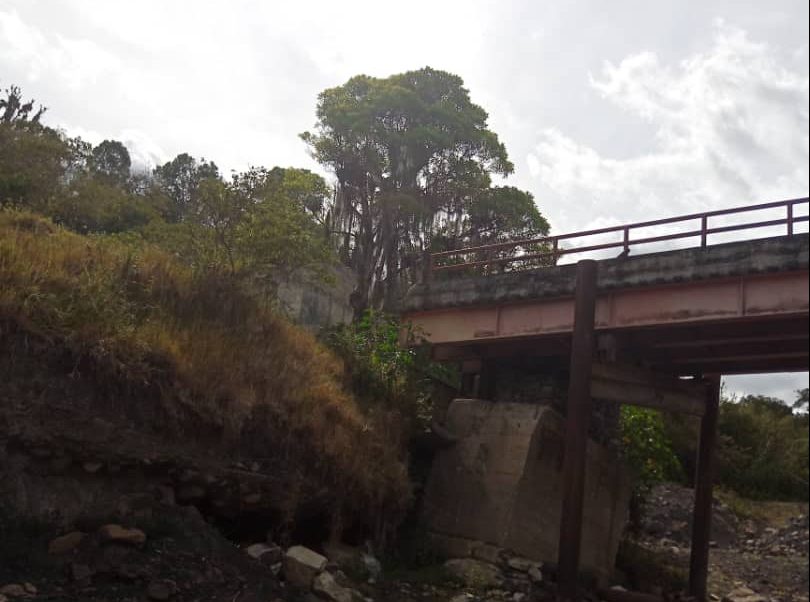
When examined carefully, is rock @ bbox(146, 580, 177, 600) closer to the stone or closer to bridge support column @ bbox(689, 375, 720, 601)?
the stone

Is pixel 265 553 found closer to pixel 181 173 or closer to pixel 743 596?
pixel 743 596

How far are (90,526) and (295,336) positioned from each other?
6.32m

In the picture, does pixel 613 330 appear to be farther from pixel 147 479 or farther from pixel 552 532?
pixel 147 479

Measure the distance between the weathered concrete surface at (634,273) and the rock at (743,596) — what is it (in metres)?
9.31

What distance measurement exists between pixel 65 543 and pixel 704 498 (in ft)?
45.7

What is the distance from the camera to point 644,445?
20.1 metres

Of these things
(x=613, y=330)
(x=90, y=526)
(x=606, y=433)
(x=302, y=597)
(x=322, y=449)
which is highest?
(x=613, y=330)

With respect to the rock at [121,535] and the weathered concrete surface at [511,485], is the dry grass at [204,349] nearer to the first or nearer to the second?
the weathered concrete surface at [511,485]

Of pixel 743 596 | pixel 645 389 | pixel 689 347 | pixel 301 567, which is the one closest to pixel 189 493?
pixel 301 567

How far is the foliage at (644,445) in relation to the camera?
19750mm

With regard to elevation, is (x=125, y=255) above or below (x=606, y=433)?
above

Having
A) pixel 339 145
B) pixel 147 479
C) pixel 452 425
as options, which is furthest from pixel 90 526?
pixel 339 145

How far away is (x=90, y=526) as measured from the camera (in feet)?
34.2

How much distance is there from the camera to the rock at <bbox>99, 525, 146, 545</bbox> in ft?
33.2
